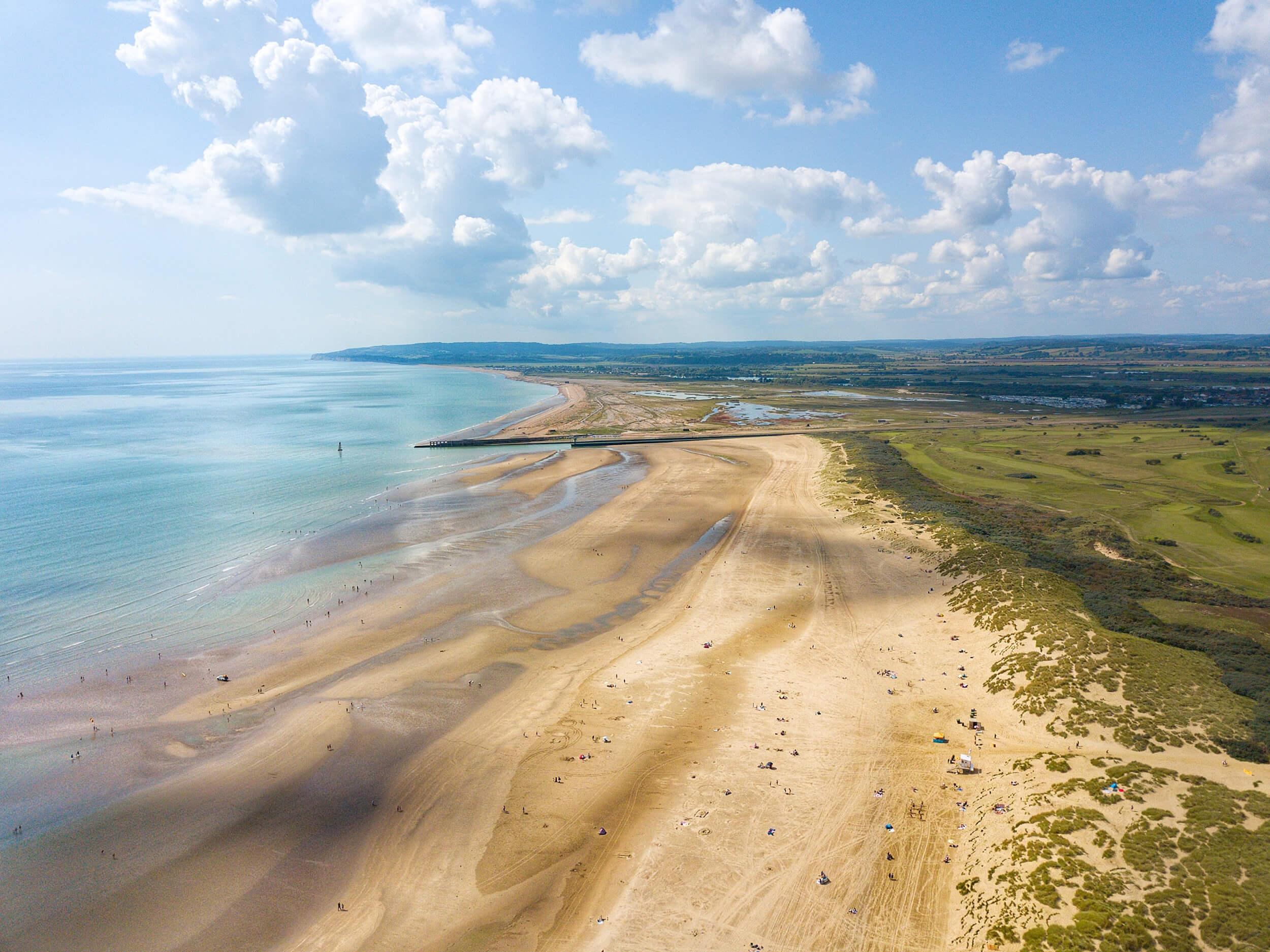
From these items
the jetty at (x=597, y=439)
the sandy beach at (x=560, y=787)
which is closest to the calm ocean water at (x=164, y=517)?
the jetty at (x=597, y=439)

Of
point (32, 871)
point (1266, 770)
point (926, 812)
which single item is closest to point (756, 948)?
point (926, 812)

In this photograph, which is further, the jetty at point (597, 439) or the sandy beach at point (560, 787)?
the jetty at point (597, 439)

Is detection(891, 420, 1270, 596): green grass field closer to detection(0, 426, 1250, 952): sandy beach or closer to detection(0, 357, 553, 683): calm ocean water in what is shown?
detection(0, 426, 1250, 952): sandy beach

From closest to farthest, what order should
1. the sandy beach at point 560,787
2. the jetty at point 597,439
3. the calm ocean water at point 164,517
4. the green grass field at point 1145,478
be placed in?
1. the sandy beach at point 560,787
2. the calm ocean water at point 164,517
3. the green grass field at point 1145,478
4. the jetty at point 597,439

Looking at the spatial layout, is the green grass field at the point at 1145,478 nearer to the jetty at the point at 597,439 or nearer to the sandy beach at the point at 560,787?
the sandy beach at the point at 560,787

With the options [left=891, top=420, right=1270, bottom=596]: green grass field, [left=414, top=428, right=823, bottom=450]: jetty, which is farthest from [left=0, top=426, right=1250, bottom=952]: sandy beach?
[left=414, top=428, right=823, bottom=450]: jetty

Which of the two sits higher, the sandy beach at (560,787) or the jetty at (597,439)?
the jetty at (597,439)

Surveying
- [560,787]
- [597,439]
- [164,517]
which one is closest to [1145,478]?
[560,787]

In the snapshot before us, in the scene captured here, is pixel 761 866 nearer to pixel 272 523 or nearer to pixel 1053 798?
pixel 1053 798
